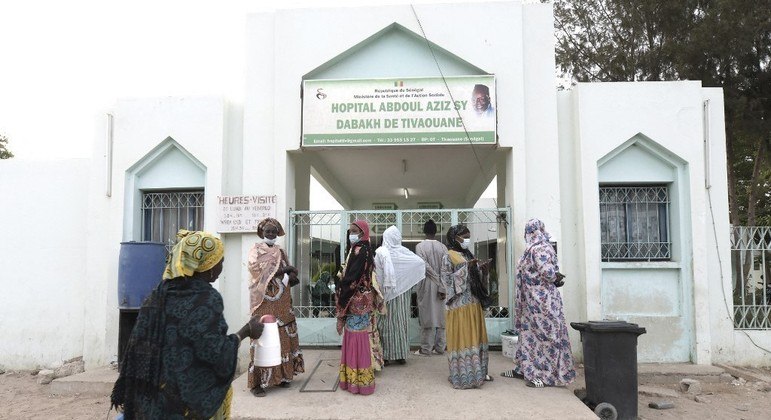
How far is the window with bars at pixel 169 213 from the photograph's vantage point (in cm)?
682

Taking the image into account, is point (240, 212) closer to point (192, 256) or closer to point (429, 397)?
point (429, 397)

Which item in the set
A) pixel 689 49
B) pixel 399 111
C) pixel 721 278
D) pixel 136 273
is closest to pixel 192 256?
pixel 136 273

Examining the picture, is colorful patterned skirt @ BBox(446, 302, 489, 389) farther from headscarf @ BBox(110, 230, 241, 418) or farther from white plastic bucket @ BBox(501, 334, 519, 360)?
headscarf @ BBox(110, 230, 241, 418)

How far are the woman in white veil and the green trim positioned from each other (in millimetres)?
1419

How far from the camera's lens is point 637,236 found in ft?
21.3

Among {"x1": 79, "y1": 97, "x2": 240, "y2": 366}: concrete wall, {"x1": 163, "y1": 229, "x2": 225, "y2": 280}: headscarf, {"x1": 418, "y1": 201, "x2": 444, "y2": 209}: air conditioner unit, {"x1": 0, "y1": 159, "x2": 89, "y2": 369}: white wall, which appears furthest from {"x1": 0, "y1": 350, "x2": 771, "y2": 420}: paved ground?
{"x1": 418, "y1": 201, "x2": 444, "y2": 209}: air conditioner unit

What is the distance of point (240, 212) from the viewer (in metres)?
6.44

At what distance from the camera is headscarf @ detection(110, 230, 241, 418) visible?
2.19 m

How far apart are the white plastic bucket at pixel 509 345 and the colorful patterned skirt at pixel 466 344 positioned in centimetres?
130

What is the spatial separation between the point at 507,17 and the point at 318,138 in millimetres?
2891

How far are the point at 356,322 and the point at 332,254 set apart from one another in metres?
2.93

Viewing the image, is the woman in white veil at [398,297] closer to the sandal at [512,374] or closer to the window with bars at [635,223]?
the sandal at [512,374]

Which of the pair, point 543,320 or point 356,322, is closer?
point 356,322

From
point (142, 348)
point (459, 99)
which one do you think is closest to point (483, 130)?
point (459, 99)
